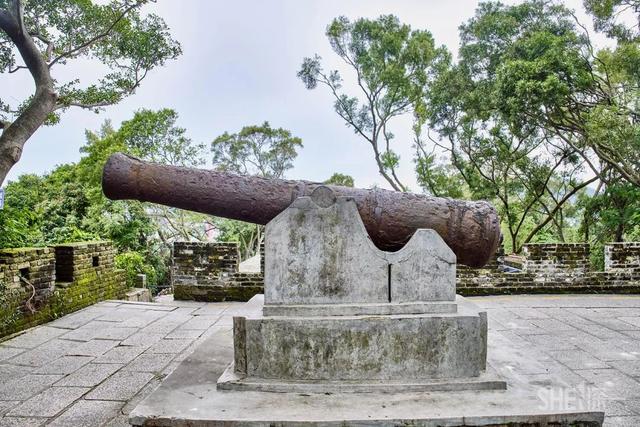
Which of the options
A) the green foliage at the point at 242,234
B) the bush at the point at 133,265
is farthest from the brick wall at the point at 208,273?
the green foliage at the point at 242,234

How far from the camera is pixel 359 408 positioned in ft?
8.84

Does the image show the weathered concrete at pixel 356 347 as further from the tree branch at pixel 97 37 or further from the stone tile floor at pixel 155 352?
the tree branch at pixel 97 37

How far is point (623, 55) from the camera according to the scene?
10.0 meters

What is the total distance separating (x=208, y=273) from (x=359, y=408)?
5.35m

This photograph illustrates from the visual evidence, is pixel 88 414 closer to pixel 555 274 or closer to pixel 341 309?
pixel 341 309

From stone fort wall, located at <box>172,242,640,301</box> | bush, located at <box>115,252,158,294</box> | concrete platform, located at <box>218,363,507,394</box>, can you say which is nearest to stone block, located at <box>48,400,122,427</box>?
concrete platform, located at <box>218,363,507,394</box>

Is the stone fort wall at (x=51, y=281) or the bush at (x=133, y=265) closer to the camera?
the stone fort wall at (x=51, y=281)

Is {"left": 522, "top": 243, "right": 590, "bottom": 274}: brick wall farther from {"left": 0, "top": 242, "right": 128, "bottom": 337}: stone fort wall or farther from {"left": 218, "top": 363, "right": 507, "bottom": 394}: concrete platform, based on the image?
{"left": 0, "top": 242, "right": 128, "bottom": 337}: stone fort wall

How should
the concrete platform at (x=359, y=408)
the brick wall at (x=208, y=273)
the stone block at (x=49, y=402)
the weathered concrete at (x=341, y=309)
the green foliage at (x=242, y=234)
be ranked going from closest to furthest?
the concrete platform at (x=359, y=408) < the weathered concrete at (x=341, y=309) < the stone block at (x=49, y=402) < the brick wall at (x=208, y=273) < the green foliage at (x=242, y=234)

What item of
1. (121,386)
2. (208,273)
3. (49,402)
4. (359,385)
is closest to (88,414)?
(49,402)

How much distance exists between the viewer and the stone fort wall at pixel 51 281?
541cm

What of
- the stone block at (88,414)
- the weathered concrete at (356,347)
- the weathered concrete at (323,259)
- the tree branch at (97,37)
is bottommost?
the stone block at (88,414)

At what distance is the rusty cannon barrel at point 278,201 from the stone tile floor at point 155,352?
1.04m

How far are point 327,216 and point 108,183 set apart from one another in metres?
1.39
